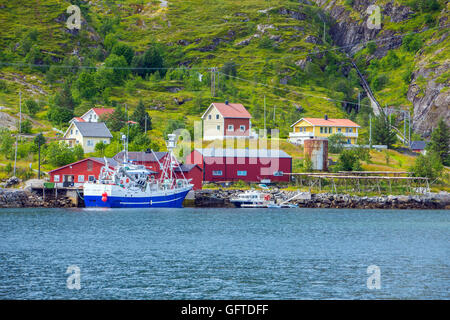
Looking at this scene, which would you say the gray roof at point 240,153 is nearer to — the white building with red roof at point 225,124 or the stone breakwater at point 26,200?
the white building with red roof at point 225,124

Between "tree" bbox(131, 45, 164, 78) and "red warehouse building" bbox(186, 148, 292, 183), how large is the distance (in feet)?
253

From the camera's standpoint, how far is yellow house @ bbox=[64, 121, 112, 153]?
104 meters

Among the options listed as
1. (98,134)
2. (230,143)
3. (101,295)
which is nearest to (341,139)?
(230,143)

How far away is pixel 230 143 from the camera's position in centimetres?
10869

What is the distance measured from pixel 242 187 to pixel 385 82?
9715 centimetres

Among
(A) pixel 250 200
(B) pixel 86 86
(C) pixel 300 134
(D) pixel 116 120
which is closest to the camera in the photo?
(A) pixel 250 200

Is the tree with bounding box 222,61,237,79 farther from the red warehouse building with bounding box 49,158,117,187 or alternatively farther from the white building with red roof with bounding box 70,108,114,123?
the red warehouse building with bounding box 49,158,117,187

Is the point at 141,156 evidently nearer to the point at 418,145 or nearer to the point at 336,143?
the point at 336,143

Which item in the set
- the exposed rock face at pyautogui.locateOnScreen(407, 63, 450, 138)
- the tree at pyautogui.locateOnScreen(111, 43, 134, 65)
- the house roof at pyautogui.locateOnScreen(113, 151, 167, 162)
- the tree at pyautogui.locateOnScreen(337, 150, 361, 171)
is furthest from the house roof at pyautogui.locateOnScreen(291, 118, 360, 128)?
the tree at pyautogui.locateOnScreen(111, 43, 134, 65)

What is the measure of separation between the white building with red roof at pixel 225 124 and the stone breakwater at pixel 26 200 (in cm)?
3572

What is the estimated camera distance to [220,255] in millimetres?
44688

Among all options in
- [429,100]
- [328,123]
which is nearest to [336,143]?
[328,123]

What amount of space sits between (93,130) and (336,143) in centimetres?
3924

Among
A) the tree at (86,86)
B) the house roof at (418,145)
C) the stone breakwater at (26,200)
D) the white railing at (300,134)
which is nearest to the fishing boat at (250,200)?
the stone breakwater at (26,200)
